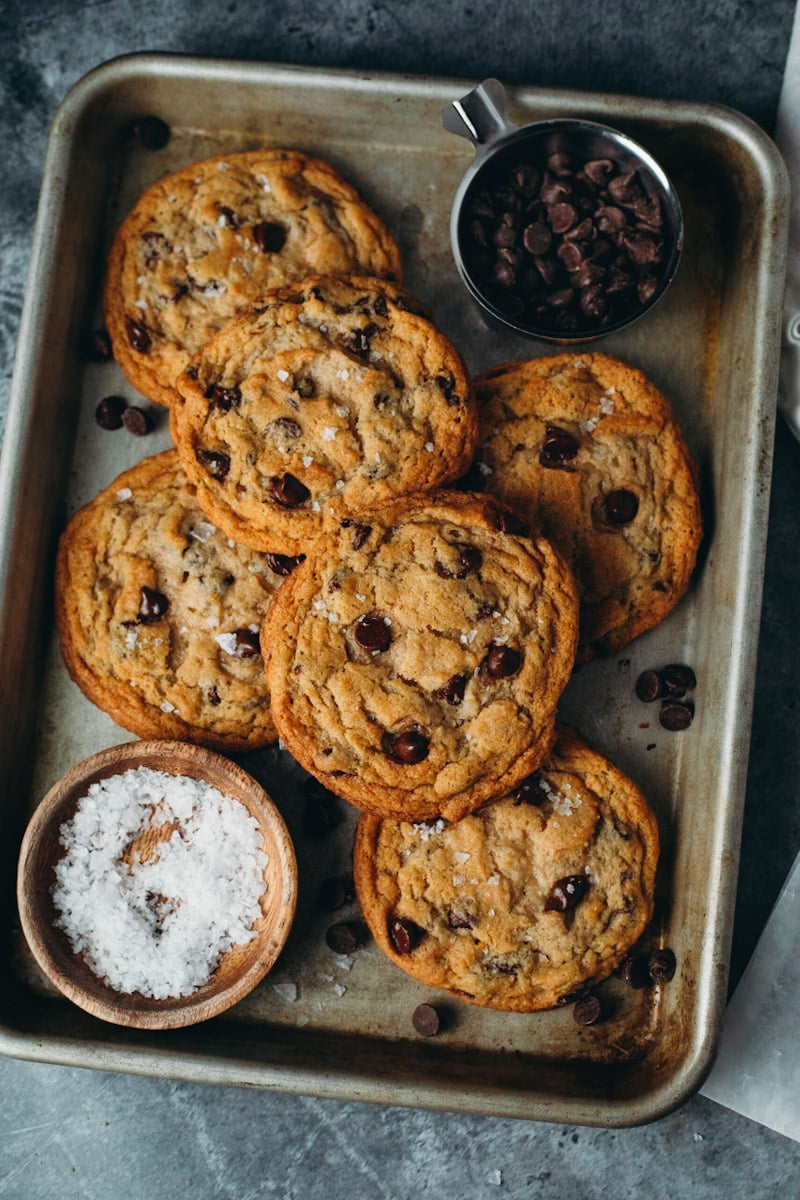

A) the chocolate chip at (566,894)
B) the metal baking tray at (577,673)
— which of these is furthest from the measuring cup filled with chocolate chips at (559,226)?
the chocolate chip at (566,894)

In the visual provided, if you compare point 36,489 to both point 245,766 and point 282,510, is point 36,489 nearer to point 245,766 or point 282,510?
point 282,510

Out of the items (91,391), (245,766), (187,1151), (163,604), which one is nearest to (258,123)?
(91,391)

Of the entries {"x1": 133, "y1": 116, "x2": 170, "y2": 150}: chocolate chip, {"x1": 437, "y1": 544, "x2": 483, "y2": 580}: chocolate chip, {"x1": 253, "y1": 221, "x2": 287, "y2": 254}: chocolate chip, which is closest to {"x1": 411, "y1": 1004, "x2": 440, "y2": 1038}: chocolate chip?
{"x1": 437, "y1": 544, "x2": 483, "y2": 580}: chocolate chip

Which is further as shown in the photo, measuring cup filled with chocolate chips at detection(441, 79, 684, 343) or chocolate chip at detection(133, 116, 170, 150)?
chocolate chip at detection(133, 116, 170, 150)

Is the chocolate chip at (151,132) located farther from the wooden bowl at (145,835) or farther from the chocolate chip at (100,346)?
Result: the wooden bowl at (145,835)

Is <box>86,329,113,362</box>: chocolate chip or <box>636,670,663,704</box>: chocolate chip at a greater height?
<box>86,329,113,362</box>: chocolate chip

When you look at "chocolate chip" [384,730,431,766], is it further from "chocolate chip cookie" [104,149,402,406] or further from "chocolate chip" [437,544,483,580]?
"chocolate chip cookie" [104,149,402,406]

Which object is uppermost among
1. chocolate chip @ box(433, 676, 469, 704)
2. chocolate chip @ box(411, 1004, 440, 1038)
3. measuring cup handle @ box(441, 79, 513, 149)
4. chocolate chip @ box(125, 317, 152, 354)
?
measuring cup handle @ box(441, 79, 513, 149)
